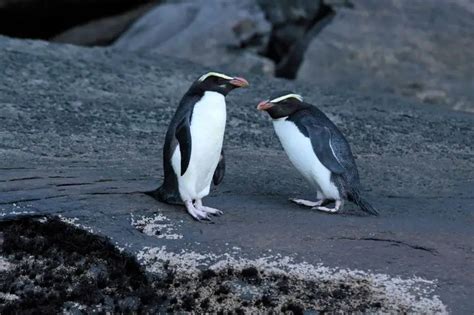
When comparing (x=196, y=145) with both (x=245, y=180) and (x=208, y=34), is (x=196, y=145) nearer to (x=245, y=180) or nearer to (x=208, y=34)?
(x=245, y=180)

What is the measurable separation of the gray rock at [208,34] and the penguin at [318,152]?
201 inches

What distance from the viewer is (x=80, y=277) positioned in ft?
17.0

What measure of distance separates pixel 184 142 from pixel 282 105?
0.65 meters

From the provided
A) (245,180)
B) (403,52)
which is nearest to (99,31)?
(403,52)

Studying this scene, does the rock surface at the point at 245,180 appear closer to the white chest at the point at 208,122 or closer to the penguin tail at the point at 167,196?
the penguin tail at the point at 167,196

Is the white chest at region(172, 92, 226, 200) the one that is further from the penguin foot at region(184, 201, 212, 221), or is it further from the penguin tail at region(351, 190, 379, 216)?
the penguin tail at region(351, 190, 379, 216)

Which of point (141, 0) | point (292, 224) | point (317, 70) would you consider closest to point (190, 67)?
point (317, 70)

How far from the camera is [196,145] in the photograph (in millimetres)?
5605

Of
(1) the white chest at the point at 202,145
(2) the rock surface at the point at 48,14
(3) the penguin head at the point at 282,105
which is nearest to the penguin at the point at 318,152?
(3) the penguin head at the point at 282,105

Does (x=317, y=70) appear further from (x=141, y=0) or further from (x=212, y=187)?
(x=212, y=187)

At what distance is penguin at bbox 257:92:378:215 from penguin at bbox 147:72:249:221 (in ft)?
1.12

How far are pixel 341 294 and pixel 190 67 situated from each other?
216 inches

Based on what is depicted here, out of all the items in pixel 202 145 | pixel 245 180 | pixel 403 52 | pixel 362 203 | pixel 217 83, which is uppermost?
pixel 217 83

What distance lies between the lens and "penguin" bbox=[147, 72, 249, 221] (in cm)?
561
